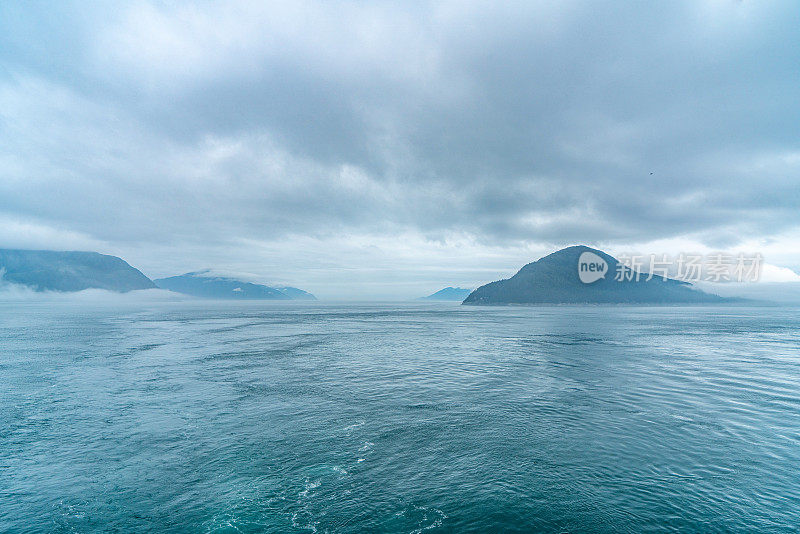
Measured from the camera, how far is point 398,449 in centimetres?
2902

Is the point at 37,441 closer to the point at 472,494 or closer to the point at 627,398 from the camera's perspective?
the point at 472,494

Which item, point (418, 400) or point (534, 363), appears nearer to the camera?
point (418, 400)

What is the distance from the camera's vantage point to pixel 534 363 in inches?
2606

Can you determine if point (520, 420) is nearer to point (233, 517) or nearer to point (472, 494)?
point (472, 494)

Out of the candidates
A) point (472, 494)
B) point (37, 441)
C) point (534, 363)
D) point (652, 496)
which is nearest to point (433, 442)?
point (472, 494)

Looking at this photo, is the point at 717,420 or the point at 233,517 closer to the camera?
the point at 233,517

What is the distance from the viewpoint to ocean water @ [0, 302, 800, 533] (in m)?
21.1

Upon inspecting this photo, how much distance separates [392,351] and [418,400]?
126 feet

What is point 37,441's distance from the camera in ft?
102

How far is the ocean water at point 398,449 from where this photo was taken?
21094mm

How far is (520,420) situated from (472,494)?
14747mm

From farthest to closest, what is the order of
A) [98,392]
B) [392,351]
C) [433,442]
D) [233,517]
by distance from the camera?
[392,351] → [98,392] → [433,442] → [233,517]

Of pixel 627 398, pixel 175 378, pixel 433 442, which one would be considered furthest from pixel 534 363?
pixel 175 378

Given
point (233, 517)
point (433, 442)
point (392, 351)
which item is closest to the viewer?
point (233, 517)
